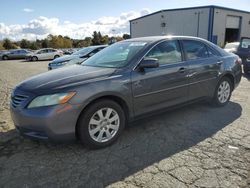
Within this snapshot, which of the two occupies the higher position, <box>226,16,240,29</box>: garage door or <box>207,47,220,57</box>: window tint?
<box>226,16,240,29</box>: garage door

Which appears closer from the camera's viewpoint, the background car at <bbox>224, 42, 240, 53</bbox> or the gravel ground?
the gravel ground

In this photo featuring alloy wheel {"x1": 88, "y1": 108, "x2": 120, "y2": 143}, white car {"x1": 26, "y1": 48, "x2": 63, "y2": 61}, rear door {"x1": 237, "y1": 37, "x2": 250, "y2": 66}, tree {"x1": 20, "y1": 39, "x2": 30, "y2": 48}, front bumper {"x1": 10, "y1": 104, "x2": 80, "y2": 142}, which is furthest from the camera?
tree {"x1": 20, "y1": 39, "x2": 30, "y2": 48}

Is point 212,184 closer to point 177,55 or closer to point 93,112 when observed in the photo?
point 93,112

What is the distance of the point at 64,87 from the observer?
2.99m

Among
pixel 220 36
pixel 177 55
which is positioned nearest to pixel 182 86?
pixel 177 55

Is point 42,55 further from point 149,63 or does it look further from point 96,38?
point 96,38

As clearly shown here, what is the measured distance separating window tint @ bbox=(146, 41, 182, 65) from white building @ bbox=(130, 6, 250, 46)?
24.3 meters

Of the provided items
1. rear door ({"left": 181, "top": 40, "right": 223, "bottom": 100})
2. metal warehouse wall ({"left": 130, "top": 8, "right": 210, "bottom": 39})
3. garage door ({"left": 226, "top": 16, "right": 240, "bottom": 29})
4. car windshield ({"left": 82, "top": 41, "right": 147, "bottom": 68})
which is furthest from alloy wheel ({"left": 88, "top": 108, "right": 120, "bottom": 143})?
garage door ({"left": 226, "top": 16, "right": 240, "bottom": 29})

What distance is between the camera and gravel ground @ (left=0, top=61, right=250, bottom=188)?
8.52ft

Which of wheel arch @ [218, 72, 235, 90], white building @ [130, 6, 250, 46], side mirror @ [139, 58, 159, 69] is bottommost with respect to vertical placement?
wheel arch @ [218, 72, 235, 90]

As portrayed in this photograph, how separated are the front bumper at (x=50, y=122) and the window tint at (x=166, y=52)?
1611 mm

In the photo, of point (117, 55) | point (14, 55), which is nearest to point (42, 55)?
point (14, 55)

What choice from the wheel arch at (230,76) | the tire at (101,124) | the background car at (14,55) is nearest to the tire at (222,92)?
the wheel arch at (230,76)

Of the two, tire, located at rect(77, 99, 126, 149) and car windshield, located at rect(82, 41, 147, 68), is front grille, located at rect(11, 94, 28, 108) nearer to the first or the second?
tire, located at rect(77, 99, 126, 149)
